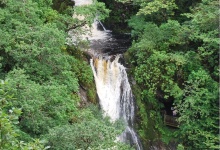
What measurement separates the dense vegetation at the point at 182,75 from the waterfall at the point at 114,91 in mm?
484

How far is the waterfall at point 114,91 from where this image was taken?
13477 millimetres

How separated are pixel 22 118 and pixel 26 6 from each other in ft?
13.9

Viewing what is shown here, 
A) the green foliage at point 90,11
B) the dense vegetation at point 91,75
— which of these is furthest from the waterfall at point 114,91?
the green foliage at point 90,11

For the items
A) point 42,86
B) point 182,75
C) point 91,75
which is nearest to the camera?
point 42,86

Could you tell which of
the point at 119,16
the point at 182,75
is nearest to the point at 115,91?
the point at 182,75

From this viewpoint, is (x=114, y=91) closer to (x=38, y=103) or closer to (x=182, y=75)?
(x=182, y=75)

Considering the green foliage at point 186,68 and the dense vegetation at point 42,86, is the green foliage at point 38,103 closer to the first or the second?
the dense vegetation at point 42,86

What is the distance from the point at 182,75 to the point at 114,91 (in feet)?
9.94

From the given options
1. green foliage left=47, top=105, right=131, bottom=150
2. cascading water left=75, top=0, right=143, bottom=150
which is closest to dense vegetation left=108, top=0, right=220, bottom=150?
cascading water left=75, top=0, right=143, bottom=150

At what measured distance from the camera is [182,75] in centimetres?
1347

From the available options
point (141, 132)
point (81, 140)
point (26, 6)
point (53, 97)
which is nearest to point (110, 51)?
point (141, 132)

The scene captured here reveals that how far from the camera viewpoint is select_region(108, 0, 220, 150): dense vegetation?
1200 centimetres

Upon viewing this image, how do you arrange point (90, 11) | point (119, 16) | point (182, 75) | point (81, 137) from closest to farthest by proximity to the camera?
point (81, 137), point (90, 11), point (182, 75), point (119, 16)

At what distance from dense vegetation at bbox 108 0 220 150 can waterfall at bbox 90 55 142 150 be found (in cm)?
48
